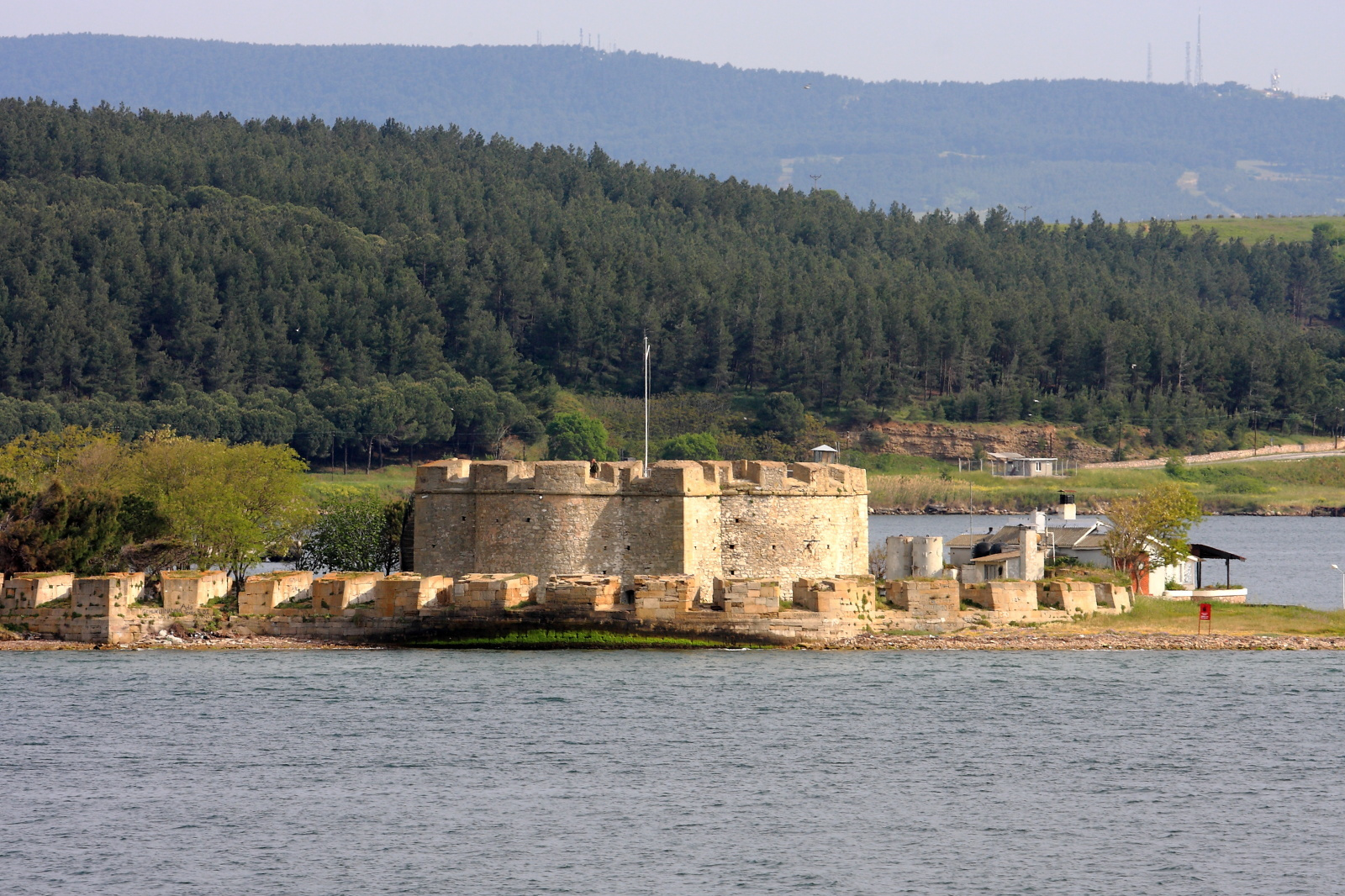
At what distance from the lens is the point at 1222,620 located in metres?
50.1

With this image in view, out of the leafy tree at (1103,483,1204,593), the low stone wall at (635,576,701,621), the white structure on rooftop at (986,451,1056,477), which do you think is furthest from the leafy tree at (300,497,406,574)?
the white structure on rooftop at (986,451,1056,477)

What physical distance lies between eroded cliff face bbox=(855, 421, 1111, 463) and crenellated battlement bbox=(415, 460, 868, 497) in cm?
9123

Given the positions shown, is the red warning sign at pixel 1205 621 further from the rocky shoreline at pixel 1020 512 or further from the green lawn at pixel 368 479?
the rocky shoreline at pixel 1020 512

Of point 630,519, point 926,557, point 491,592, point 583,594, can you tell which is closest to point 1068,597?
point 926,557

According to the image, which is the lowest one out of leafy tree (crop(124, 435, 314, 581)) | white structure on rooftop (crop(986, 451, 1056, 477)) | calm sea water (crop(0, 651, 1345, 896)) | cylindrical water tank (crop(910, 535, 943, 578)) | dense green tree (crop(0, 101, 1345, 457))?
calm sea water (crop(0, 651, 1345, 896))

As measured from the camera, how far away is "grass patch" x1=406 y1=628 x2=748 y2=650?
4353 cm

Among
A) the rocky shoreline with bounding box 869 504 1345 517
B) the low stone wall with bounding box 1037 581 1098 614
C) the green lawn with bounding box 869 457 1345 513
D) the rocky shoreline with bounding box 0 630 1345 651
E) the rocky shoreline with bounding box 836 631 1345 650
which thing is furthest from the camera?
the green lawn with bounding box 869 457 1345 513

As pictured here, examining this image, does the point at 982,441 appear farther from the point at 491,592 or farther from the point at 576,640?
the point at 491,592

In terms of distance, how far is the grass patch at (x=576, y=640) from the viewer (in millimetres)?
43531

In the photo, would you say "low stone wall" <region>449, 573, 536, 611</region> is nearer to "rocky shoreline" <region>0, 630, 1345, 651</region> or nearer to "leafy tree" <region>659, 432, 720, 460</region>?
"rocky shoreline" <region>0, 630, 1345, 651</region>

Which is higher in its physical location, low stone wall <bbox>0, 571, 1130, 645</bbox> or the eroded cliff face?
the eroded cliff face

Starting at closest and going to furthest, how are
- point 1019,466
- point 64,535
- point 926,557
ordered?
point 64,535 → point 926,557 → point 1019,466

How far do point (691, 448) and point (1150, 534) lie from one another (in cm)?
6506

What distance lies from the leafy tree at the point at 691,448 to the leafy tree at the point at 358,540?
53143 mm
